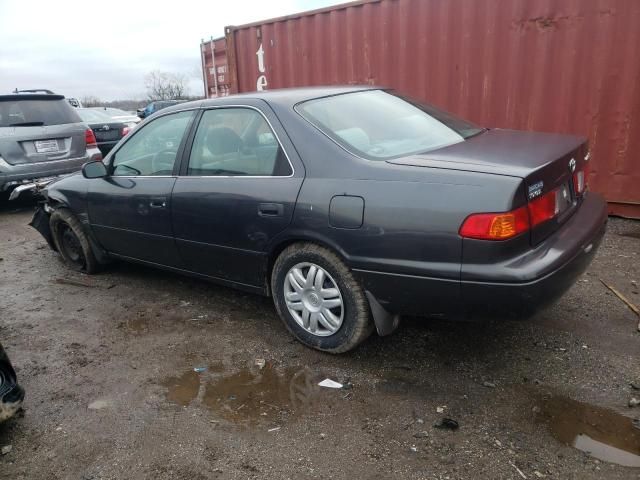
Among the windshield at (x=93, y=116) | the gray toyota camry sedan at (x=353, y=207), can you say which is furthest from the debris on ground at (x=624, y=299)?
the windshield at (x=93, y=116)

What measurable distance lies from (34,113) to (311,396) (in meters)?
6.66

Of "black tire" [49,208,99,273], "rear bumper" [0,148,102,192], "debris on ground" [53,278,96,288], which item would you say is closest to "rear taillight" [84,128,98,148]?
"rear bumper" [0,148,102,192]

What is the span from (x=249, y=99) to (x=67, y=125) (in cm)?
544

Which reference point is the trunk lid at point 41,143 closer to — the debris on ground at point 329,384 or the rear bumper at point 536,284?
the debris on ground at point 329,384

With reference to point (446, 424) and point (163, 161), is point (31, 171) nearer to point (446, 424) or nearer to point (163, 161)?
point (163, 161)

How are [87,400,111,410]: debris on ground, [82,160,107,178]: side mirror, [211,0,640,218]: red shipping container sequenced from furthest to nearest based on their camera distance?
[211,0,640,218]: red shipping container < [82,160,107,178]: side mirror < [87,400,111,410]: debris on ground

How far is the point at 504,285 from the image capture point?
2.29 metres

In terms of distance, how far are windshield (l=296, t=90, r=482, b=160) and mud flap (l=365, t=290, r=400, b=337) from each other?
2.52ft

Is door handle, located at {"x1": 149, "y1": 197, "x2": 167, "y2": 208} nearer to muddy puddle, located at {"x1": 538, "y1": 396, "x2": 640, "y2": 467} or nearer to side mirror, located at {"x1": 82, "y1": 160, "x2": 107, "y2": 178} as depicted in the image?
side mirror, located at {"x1": 82, "y1": 160, "x2": 107, "y2": 178}

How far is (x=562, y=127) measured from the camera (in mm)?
5602

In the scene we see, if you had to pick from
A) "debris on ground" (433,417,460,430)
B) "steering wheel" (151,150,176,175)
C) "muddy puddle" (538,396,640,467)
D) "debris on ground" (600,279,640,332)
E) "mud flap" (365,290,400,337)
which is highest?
"steering wheel" (151,150,176,175)

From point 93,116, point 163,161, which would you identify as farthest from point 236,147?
point 93,116

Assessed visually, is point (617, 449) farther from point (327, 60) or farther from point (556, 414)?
point (327, 60)

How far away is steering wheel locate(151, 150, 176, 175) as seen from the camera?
3652 millimetres
